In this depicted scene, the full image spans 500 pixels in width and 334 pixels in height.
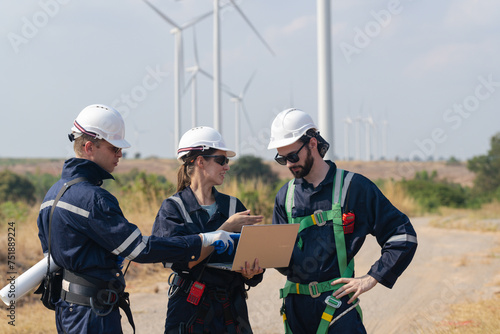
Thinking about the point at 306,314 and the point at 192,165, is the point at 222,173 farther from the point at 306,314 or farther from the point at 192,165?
the point at 306,314

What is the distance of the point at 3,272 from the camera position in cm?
903

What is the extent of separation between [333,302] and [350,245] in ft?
1.28

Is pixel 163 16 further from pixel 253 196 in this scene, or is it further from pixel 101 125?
pixel 101 125

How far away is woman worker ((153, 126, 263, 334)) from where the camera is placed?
3.93 m

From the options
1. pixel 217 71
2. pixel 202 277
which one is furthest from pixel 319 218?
pixel 217 71

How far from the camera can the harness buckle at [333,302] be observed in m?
3.73

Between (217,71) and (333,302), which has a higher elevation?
(217,71)

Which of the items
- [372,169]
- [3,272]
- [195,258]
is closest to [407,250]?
[195,258]

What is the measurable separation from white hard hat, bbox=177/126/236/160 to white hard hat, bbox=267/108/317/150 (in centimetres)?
42

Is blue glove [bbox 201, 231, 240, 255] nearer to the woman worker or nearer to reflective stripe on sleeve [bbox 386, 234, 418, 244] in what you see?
the woman worker

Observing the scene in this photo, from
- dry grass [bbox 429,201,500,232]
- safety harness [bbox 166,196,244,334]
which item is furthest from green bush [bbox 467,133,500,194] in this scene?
safety harness [bbox 166,196,244,334]

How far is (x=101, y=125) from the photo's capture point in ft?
12.4

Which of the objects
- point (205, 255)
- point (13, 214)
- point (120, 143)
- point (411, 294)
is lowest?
point (411, 294)

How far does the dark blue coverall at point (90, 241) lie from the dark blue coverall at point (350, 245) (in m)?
0.89
